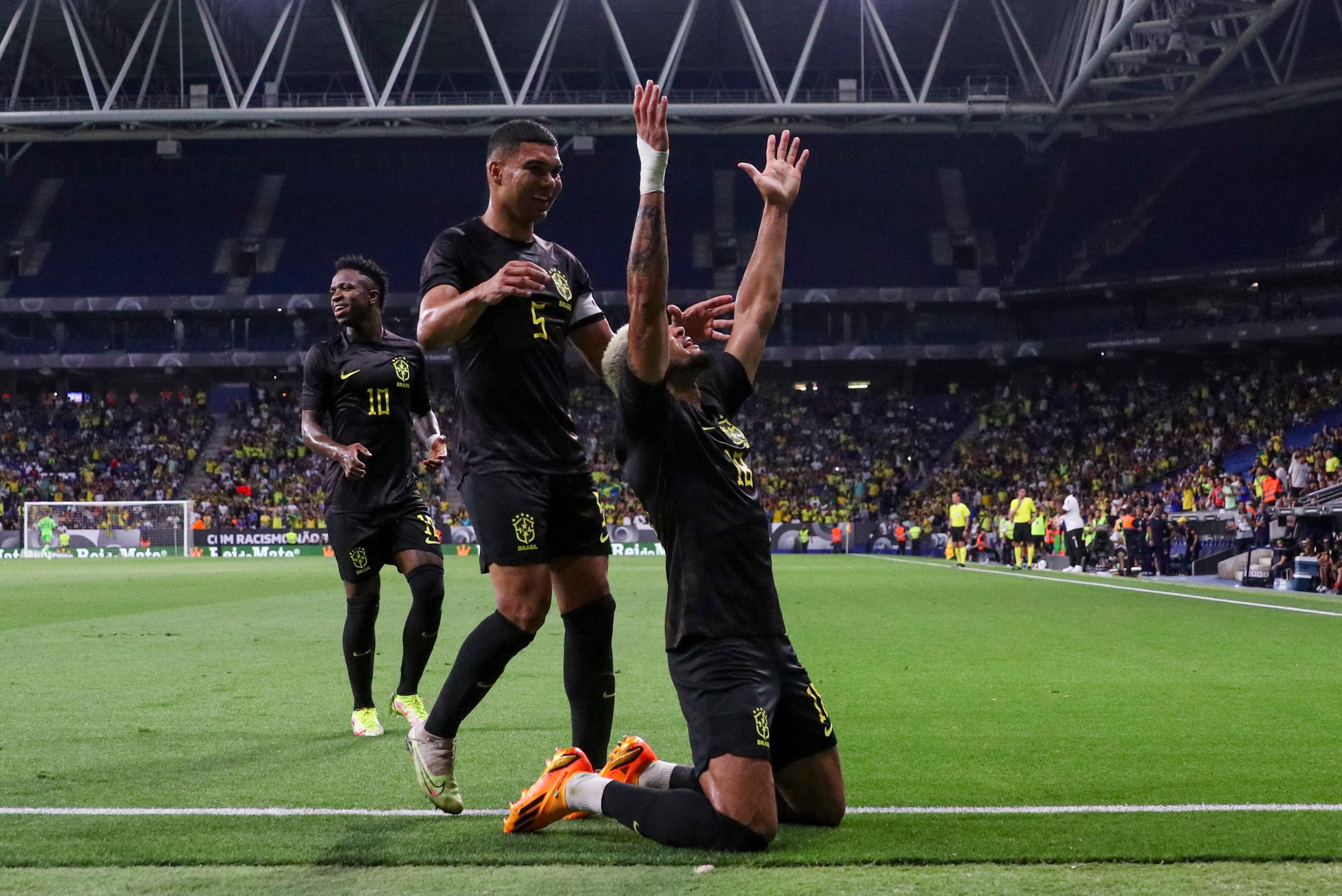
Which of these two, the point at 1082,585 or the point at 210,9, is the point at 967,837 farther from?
the point at 210,9

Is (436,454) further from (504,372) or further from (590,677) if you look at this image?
(590,677)

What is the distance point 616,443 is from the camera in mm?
4551

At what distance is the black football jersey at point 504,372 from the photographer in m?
5.05

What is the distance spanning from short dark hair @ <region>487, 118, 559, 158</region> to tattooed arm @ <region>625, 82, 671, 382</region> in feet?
2.94

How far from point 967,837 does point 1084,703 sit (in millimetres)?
3725

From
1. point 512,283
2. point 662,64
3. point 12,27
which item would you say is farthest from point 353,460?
point 662,64

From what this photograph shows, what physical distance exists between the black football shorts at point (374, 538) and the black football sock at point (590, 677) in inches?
86.3

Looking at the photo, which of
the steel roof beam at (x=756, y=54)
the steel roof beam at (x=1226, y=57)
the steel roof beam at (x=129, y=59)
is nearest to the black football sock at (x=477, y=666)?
the steel roof beam at (x=1226, y=57)

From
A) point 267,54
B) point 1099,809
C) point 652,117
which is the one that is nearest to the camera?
point 652,117

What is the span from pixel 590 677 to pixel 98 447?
5224cm

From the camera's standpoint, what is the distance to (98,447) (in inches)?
2067

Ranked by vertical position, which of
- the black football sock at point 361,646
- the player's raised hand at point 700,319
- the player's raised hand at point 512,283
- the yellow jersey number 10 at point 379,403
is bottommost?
the black football sock at point 361,646

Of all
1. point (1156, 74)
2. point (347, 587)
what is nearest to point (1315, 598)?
point (347, 587)

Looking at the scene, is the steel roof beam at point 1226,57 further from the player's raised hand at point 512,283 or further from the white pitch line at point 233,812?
the white pitch line at point 233,812
